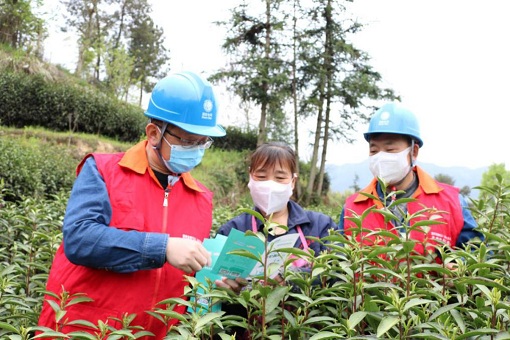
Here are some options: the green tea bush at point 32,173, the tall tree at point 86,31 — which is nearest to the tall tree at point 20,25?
the tall tree at point 86,31

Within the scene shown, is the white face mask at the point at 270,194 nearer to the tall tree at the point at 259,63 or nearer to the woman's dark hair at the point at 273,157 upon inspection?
the woman's dark hair at the point at 273,157

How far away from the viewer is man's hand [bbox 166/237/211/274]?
165cm

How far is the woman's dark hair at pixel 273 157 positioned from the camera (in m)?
2.32

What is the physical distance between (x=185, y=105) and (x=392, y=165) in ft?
3.93

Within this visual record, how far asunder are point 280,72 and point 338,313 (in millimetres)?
16578

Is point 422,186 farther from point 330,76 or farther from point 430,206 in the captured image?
point 330,76

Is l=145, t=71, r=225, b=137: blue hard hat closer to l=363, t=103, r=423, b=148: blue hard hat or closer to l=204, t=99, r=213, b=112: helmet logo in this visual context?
l=204, t=99, r=213, b=112: helmet logo

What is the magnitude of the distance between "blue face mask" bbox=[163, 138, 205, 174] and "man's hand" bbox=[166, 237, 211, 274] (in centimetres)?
41

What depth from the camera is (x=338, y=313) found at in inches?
52.9

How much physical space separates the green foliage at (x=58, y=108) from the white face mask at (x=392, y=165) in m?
11.2

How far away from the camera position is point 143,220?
1888 millimetres

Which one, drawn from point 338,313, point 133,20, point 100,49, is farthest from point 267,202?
point 133,20

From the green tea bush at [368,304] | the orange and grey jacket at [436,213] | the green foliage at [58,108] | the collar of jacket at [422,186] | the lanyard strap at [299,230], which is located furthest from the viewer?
the green foliage at [58,108]

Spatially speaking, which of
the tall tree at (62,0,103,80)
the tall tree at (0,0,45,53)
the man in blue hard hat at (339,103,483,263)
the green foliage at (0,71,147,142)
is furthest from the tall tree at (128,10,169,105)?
the man in blue hard hat at (339,103,483,263)
